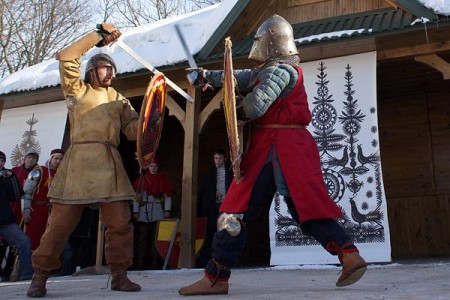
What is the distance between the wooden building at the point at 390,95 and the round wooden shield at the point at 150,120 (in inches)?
108

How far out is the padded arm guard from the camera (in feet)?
22.1

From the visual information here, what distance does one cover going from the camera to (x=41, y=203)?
711 cm

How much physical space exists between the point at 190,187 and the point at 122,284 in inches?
133

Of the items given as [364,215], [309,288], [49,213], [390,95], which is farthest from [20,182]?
[390,95]

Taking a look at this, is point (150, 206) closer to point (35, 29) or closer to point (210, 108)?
point (210, 108)

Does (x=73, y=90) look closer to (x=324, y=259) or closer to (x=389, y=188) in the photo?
(x=324, y=259)

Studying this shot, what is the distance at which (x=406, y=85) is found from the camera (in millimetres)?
8625

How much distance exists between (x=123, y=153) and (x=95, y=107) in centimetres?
643

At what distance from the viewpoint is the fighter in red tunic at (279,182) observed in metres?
3.23

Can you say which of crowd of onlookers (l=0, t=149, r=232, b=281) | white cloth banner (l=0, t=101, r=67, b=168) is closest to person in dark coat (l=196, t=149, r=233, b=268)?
crowd of onlookers (l=0, t=149, r=232, b=281)

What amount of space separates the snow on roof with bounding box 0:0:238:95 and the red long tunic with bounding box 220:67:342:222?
13.5ft

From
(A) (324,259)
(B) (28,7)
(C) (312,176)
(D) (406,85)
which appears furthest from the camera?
(B) (28,7)

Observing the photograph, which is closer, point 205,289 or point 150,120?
point 205,289

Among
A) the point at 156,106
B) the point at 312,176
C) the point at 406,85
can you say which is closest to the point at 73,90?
the point at 156,106
